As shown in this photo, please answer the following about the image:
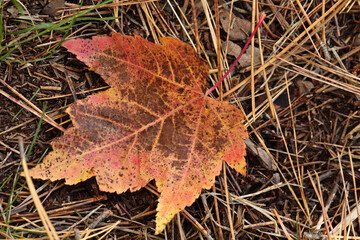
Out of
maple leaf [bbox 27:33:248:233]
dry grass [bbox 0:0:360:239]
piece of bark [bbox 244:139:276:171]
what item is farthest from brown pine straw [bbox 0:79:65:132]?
piece of bark [bbox 244:139:276:171]

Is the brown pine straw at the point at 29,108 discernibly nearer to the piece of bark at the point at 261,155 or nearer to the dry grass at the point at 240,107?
the dry grass at the point at 240,107

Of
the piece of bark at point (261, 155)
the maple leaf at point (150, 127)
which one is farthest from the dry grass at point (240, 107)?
the maple leaf at point (150, 127)

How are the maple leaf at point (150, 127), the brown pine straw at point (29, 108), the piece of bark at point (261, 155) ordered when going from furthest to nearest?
1. the piece of bark at point (261, 155)
2. the brown pine straw at point (29, 108)
3. the maple leaf at point (150, 127)

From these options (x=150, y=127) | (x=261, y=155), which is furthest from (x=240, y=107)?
(x=150, y=127)

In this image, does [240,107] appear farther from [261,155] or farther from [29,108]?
[29,108]

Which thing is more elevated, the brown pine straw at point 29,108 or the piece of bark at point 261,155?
the brown pine straw at point 29,108

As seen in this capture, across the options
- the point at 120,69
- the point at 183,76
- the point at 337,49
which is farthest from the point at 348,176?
the point at 120,69

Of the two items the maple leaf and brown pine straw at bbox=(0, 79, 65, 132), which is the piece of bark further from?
brown pine straw at bbox=(0, 79, 65, 132)
